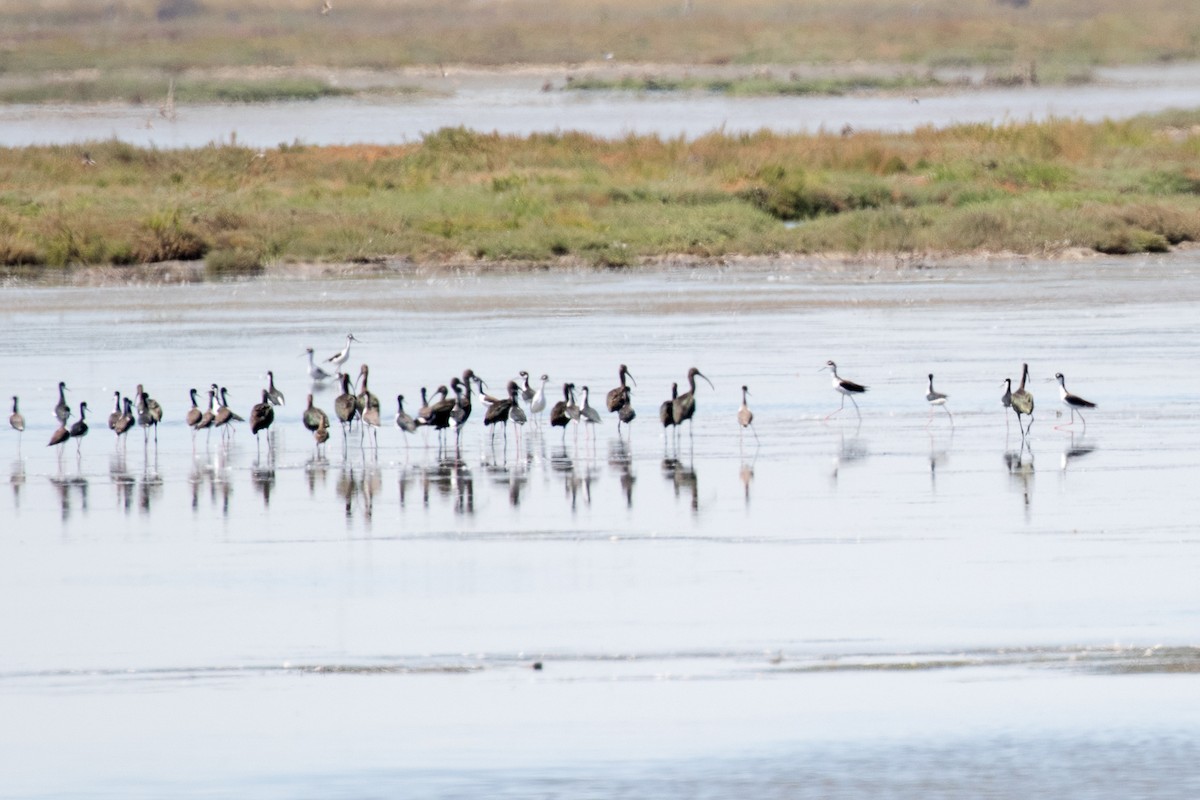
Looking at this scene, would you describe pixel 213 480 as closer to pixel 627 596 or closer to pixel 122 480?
pixel 122 480

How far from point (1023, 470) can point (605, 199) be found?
2479 cm

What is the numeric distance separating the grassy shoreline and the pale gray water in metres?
17.7

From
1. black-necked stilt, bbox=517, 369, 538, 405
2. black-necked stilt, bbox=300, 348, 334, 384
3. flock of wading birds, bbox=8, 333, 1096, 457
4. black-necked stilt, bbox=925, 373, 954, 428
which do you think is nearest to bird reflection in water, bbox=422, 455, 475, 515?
flock of wading birds, bbox=8, 333, 1096, 457

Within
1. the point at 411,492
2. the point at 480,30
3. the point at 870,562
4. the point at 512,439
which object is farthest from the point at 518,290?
the point at 480,30

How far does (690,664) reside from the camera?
32.1ft

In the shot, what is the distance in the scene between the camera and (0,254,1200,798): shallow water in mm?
8484

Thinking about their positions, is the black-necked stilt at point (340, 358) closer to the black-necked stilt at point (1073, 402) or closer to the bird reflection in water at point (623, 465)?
the bird reflection in water at point (623, 465)

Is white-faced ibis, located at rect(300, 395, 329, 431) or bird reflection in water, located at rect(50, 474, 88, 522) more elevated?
white-faced ibis, located at rect(300, 395, 329, 431)

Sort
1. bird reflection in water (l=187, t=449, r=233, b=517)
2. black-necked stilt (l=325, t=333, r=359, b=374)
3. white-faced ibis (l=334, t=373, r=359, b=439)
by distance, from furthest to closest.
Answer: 1. black-necked stilt (l=325, t=333, r=359, b=374)
2. white-faced ibis (l=334, t=373, r=359, b=439)
3. bird reflection in water (l=187, t=449, r=233, b=517)

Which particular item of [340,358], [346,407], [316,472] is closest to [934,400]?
[346,407]

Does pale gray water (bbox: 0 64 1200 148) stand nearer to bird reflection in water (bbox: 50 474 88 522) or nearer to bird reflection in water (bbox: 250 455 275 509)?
bird reflection in water (bbox: 250 455 275 509)

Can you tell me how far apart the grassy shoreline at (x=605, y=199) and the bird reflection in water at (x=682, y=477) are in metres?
19.4

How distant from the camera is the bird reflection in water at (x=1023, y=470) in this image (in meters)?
13.9

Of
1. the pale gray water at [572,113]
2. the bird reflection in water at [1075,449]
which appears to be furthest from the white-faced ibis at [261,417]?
the pale gray water at [572,113]
